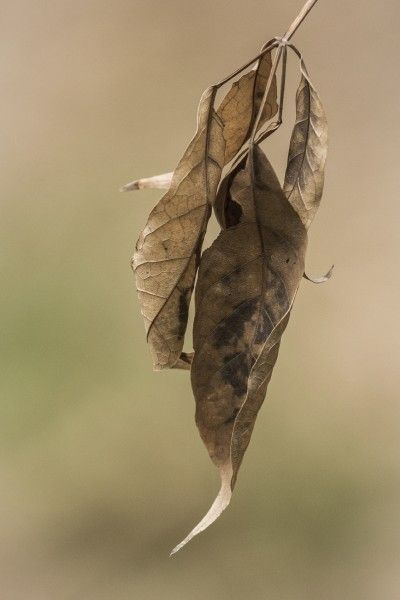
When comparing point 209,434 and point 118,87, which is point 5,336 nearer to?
point 118,87

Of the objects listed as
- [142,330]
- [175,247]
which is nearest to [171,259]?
[175,247]

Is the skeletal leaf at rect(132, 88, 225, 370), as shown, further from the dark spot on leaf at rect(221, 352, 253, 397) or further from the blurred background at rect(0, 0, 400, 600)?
the blurred background at rect(0, 0, 400, 600)

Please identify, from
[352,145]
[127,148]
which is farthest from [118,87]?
[352,145]

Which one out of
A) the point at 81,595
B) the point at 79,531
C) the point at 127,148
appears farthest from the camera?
the point at 127,148

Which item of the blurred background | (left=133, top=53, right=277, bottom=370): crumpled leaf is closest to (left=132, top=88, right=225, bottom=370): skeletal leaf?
(left=133, top=53, right=277, bottom=370): crumpled leaf

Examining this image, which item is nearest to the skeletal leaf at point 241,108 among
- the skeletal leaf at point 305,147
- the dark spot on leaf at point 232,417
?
the skeletal leaf at point 305,147

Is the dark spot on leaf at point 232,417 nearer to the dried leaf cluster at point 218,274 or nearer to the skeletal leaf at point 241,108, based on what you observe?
the dried leaf cluster at point 218,274
